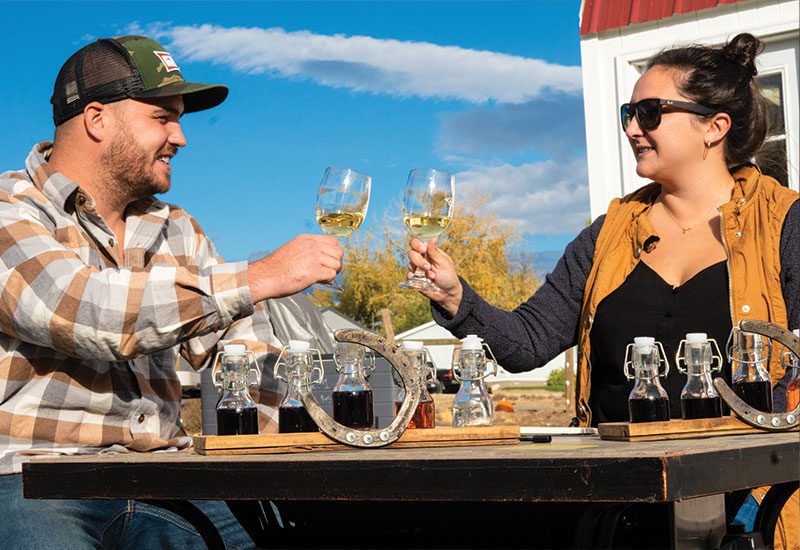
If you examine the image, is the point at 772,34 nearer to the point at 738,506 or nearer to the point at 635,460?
the point at 738,506

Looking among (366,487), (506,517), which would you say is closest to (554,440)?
(506,517)

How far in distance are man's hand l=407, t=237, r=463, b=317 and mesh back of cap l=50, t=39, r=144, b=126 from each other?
1072 millimetres

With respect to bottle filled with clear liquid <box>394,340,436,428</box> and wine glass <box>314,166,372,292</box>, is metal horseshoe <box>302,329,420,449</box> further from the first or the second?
wine glass <box>314,166,372,292</box>

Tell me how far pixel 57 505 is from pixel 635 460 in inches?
61.5

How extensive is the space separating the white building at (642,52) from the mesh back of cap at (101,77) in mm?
3448

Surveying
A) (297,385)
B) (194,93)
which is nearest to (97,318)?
(297,385)

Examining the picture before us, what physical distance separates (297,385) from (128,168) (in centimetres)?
125

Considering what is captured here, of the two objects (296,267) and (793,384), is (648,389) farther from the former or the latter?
(296,267)

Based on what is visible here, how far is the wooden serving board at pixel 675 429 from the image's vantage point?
7.06 feet

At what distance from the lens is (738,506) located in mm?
2486

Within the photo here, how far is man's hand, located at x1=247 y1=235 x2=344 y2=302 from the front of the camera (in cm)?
241

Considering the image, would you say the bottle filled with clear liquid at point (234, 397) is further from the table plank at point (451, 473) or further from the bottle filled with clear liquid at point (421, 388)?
the bottle filled with clear liquid at point (421, 388)

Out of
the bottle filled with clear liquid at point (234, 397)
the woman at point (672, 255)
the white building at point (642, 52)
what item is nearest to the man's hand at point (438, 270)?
the woman at point (672, 255)

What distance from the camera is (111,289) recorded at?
8.12 ft
